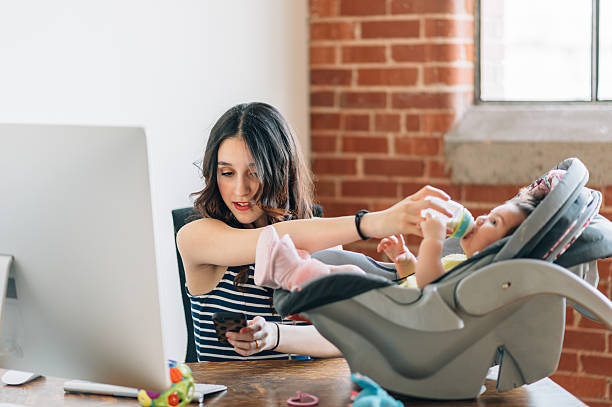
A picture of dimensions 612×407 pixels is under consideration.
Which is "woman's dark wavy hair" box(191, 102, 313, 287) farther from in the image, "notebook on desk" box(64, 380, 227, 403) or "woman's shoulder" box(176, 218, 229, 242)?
"notebook on desk" box(64, 380, 227, 403)

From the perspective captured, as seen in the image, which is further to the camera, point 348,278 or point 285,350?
point 285,350

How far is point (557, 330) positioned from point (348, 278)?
0.37 metres

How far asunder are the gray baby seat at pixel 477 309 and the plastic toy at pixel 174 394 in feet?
0.64

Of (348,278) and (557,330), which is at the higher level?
(348,278)

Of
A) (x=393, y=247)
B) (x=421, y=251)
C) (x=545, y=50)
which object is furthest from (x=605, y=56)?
(x=421, y=251)

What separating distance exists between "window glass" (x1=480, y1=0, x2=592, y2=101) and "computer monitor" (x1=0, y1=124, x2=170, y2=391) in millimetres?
2121

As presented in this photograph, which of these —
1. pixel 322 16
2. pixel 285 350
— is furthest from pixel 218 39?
pixel 285 350

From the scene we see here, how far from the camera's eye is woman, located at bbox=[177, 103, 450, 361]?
159 cm

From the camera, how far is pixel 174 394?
1182 millimetres

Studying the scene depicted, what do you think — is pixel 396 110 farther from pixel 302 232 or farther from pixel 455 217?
pixel 455 217

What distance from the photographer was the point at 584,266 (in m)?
1.37

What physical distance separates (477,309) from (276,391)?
378 millimetres

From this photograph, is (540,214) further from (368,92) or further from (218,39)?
(368,92)

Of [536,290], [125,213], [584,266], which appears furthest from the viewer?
[584,266]
